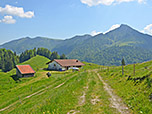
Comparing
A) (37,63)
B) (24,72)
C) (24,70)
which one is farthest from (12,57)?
→ (24,72)

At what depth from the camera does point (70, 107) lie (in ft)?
43.0

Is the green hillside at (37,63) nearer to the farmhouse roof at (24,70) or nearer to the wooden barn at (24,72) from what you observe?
the farmhouse roof at (24,70)

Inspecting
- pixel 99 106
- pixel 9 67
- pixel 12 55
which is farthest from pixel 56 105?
pixel 12 55

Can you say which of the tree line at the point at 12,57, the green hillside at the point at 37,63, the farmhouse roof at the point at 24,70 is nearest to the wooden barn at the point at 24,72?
the farmhouse roof at the point at 24,70

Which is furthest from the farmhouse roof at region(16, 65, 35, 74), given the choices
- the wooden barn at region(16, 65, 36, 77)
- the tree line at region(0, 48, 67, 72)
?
the tree line at region(0, 48, 67, 72)

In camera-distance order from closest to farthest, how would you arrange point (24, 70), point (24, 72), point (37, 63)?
point (24, 72)
point (24, 70)
point (37, 63)

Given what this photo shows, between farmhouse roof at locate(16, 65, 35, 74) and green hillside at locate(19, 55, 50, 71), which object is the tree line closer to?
green hillside at locate(19, 55, 50, 71)

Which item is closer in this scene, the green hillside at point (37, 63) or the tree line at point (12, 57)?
the green hillside at point (37, 63)

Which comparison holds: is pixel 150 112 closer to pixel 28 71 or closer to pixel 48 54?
pixel 28 71

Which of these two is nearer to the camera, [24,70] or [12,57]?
[24,70]

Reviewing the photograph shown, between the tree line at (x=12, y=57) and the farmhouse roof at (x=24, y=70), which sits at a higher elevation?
the tree line at (x=12, y=57)

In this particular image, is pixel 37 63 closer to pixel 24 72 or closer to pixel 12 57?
pixel 12 57

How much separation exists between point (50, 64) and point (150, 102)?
80886mm

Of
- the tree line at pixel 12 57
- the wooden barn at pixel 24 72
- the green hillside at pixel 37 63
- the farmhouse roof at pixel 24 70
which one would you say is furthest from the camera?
the tree line at pixel 12 57
